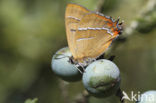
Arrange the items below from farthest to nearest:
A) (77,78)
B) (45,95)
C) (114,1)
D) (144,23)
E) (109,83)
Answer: (114,1)
(45,95)
(144,23)
(77,78)
(109,83)

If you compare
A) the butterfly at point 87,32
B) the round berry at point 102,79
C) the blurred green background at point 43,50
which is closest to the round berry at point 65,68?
the butterfly at point 87,32

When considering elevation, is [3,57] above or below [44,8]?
below

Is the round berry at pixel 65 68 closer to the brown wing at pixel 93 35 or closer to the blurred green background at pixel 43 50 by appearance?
the brown wing at pixel 93 35

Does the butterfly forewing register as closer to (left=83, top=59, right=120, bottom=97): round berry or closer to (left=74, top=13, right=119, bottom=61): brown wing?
(left=74, top=13, right=119, bottom=61): brown wing

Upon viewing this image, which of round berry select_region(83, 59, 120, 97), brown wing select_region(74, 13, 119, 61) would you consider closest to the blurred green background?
brown wing select_region(74, 13, 119, 61)

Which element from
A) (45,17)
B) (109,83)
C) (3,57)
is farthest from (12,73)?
(109,83)

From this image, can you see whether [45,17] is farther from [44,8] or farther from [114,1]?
[114,1]

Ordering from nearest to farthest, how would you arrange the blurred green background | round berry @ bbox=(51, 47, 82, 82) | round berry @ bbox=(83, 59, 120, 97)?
round berry @ bbox=(83, 59, 120, 97)
round berry @ bbox=(51, 47, 82, 82)
the blurred green background
